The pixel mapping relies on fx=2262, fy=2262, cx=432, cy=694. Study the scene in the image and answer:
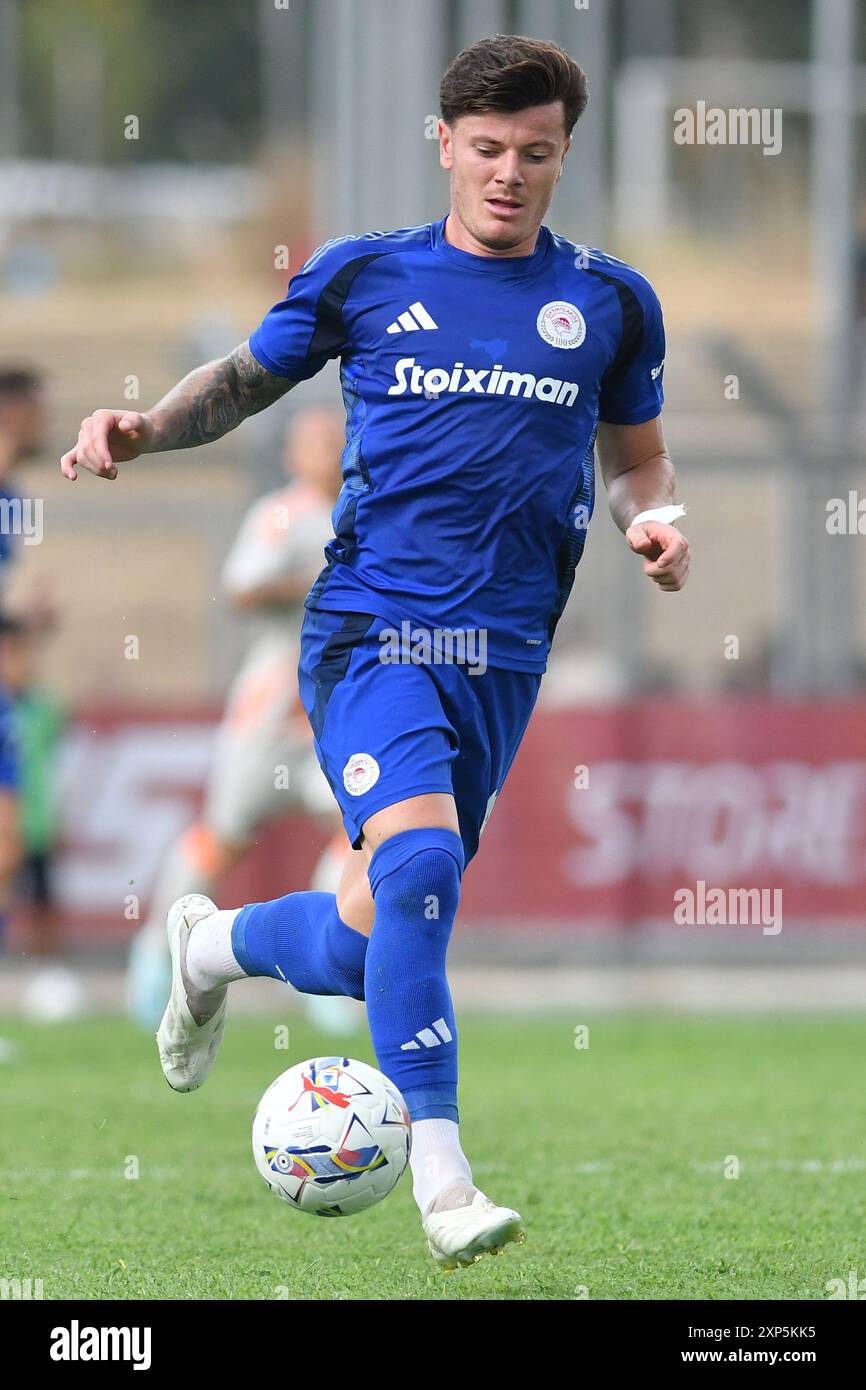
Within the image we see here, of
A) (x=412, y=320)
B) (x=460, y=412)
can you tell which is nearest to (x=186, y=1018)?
(x=460, y=412)

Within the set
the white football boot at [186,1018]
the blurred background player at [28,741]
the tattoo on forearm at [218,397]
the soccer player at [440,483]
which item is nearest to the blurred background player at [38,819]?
the blurred background player at [28,741]

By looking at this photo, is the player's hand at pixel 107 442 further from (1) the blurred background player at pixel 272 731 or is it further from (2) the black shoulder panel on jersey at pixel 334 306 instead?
(1) the blurred background player at pixel 272 731

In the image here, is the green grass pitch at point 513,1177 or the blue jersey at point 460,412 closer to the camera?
the green grass pitch at point 513,1177

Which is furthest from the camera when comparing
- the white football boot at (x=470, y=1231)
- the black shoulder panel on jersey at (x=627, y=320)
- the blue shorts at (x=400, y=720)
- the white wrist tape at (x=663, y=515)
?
the black shoulder panel on jersey at (x=627, y=320)

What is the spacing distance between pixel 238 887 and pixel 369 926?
7.66 metres

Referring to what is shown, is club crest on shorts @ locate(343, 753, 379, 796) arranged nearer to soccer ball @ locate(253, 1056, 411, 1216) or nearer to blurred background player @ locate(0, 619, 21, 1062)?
soccer ball @ locate(253, 1056, 411, 1216)

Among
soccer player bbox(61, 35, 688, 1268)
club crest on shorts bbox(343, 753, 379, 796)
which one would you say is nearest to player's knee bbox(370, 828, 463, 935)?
soccer player bbox(61, 35, 688, 1268)

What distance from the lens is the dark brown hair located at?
4660mm

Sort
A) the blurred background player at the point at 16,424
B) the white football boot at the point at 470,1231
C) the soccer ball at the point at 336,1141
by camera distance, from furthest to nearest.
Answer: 1. the blurred background player at the point at 16,424
2. the soccer ball at the point at 336,1141
3. the white football boot at the point at 470,1231

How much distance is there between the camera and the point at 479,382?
15.5ft

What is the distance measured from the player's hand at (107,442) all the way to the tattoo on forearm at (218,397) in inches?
5.9

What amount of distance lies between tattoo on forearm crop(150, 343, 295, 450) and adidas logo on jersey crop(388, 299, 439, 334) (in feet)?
1.04

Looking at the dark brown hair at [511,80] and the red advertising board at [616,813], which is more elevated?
the dark brown hair at [511,80]

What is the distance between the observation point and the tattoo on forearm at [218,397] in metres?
4.88
